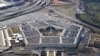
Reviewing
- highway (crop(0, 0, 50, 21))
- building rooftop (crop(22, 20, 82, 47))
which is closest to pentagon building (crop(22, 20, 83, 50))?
building rooftop (crop(22, 20, 82, 47))

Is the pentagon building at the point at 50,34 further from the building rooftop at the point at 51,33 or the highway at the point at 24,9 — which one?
the highway at the point at 24,9

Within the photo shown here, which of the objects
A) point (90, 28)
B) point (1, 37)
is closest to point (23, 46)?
point (1, 37)

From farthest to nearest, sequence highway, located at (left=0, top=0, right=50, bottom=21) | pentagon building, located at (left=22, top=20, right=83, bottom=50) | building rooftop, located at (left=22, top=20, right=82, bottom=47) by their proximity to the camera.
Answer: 1. highway, located at (left=0, top=0, right=50, bottom=21)
2. building rooftop, located at (left=22, top=20, right=82, bottom=47)
3. pentagon building, located at (left=22, top=20, right=83, bottom=50)

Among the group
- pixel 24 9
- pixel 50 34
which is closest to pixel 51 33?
pixel 50 34

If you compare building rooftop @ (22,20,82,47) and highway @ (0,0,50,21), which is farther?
highway @ (0,0,50,21)

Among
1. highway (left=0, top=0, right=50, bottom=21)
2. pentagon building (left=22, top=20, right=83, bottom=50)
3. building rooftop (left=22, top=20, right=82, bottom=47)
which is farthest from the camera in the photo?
highway (left=0, top=0, right=50, bottom=21)

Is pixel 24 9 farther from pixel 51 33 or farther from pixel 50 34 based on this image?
pixel 50 34

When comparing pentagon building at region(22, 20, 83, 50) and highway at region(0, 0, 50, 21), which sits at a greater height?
highway at region(0, 0, 50, 21)

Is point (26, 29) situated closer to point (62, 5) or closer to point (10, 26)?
point (10, 26)

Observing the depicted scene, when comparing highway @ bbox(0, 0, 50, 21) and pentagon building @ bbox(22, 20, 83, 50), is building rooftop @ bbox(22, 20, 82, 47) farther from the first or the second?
highway @ bbox(0, 0, 50, 21)
